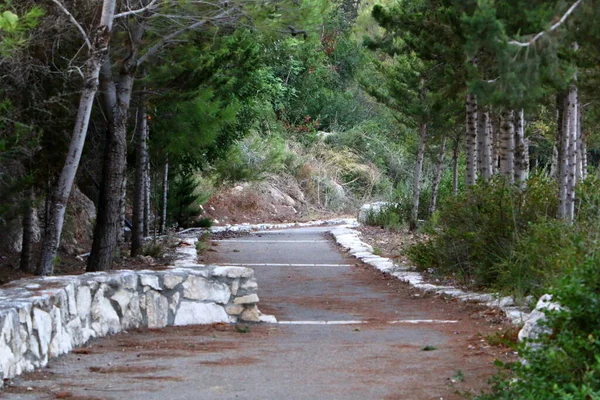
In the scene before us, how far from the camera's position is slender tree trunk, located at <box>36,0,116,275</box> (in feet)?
38.6

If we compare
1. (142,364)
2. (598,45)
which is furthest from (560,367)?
(598,45)

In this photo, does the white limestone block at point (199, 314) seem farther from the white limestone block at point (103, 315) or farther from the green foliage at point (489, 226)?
the green foliage at point (489, 226)

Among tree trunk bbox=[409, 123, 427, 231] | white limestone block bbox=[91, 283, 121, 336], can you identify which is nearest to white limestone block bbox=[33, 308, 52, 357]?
white limestone block bbox=[91, 283, 121, 336]

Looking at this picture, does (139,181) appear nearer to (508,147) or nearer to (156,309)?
(508,147)

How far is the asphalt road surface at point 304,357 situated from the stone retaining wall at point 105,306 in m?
0.16

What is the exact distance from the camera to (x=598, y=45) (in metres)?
11.5

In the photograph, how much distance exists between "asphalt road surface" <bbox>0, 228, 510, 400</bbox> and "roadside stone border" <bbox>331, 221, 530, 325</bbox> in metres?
0.24

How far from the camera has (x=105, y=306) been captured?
9500 millimetres

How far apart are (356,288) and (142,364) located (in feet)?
24.0

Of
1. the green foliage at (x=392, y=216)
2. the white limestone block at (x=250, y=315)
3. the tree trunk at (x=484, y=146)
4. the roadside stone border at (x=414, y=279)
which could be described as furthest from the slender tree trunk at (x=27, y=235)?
the green foliage at (x=392, y=216)

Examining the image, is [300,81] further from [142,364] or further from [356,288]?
[142,364]

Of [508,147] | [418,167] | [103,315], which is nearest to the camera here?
[103,315]

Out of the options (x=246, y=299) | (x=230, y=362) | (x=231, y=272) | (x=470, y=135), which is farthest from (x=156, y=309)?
(x=470, y=135)

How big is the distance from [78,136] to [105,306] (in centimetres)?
297
